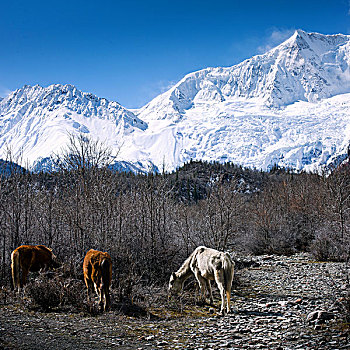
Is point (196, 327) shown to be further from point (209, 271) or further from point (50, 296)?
point (50, 296)

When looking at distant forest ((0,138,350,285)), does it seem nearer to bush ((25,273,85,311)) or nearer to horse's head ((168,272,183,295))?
horse's head ((168,272,183,295))

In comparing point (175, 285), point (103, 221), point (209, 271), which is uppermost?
point (103, 221)

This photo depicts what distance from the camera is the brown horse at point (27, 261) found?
12.2 metres

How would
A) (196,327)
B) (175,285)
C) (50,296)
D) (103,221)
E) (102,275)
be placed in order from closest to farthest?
(196,327)
(102,275)
(50,296)
(175,285)
(103,221)

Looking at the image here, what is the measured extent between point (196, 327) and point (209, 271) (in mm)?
2574

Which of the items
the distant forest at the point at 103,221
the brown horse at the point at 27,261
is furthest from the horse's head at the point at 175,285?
the brown horse at the point at 27,261

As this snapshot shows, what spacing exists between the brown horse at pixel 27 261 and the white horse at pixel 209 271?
4750mm

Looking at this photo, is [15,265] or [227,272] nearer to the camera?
[227,272]

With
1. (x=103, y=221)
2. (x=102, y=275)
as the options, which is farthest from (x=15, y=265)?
(x=103, y=221)


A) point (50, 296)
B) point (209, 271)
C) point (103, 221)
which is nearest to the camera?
point (50, 296)

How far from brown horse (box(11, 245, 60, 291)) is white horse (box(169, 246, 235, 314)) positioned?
4750 millimetres

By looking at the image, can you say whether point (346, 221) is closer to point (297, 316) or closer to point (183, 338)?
point (297, 316)

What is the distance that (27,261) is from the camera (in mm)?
12500

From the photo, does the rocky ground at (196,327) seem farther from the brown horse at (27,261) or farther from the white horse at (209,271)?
the brown horse at (27,261)
